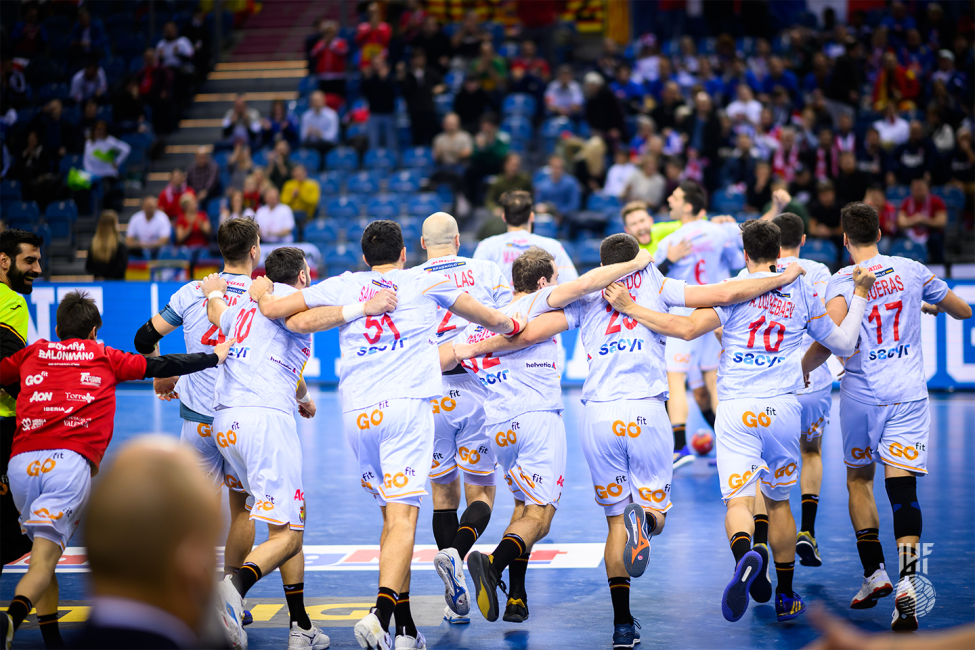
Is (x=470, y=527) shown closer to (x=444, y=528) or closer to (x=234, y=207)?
(x=444, y=528)

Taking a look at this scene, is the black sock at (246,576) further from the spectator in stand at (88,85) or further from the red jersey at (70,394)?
the spectator in stand at (88,85)

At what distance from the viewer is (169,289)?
593 inches

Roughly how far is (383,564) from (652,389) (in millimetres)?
1943

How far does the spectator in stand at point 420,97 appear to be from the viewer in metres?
19.4

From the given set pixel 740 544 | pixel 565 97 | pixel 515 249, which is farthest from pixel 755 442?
pixel 565 97

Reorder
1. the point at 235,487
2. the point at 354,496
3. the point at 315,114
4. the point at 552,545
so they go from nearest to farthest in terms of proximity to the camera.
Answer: the point at 235,487
the point at 552,545
the point at 354,496
the point at 315,114

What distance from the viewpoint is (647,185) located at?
16750 mm

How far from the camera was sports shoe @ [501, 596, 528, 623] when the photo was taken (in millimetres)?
5945

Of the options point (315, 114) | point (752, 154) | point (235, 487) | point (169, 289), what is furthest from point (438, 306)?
point (315, 114)

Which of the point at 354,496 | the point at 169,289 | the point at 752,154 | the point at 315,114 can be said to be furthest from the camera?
the point at 315,114

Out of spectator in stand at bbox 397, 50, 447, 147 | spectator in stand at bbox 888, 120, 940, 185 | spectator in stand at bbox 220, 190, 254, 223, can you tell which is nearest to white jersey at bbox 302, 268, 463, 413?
spectator in stand at bbox 220, 190, 254, 223

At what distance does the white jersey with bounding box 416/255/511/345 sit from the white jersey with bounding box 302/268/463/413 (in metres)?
0.17

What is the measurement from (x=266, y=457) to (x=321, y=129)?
15402 mm

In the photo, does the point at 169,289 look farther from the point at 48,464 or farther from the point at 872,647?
the point at 872,647
